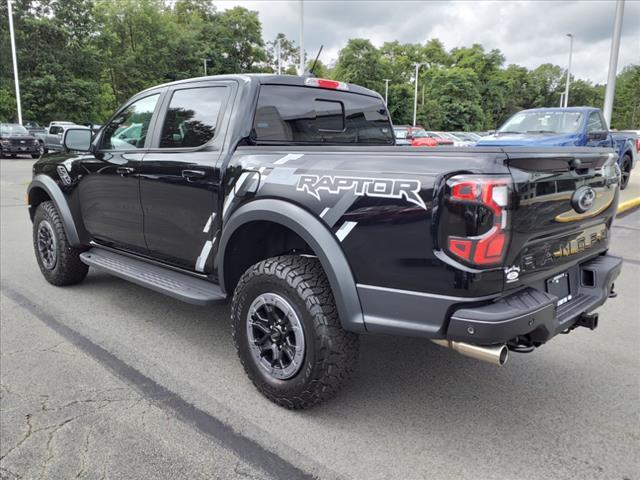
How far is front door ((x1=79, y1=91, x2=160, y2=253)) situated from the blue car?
729 centimetres

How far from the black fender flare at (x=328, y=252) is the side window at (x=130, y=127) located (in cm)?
175

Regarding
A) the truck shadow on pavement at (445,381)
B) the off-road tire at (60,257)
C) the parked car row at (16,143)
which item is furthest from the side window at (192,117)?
the parked car row at (16,143)

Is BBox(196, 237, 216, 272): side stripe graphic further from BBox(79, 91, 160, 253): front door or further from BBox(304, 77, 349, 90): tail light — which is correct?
BBox(304, 77, 349, 90): tail light

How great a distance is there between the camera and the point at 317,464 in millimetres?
2463

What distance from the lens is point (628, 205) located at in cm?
1008

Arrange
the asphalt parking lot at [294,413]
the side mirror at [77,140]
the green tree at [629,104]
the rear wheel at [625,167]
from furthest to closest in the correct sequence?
the green tree at [629,104]
the rear wheel at [625,167]
the side mirror at [77,140]
the asphalt parking lot at [294,413]

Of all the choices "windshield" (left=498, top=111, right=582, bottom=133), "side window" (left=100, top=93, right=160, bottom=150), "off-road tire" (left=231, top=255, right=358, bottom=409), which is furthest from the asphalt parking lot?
"windshield" (left=498, top=111, right=582, bottom=133)

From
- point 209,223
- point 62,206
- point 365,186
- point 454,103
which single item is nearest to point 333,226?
point 365,186

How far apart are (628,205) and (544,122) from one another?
2337mm

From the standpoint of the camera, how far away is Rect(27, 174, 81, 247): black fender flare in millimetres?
4742

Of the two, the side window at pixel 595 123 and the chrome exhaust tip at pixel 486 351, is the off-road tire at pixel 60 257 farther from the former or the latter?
the side window at pixel 595 123

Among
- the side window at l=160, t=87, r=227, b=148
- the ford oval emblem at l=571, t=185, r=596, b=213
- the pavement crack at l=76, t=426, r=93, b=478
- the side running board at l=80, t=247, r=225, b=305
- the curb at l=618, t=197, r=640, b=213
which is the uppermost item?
the side window at l=160, t=87, r=227, b=148

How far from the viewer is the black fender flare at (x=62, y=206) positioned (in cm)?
474

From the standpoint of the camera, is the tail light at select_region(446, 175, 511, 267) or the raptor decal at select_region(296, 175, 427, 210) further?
the raptor decal at select_region(296, 175, 427, 210)
